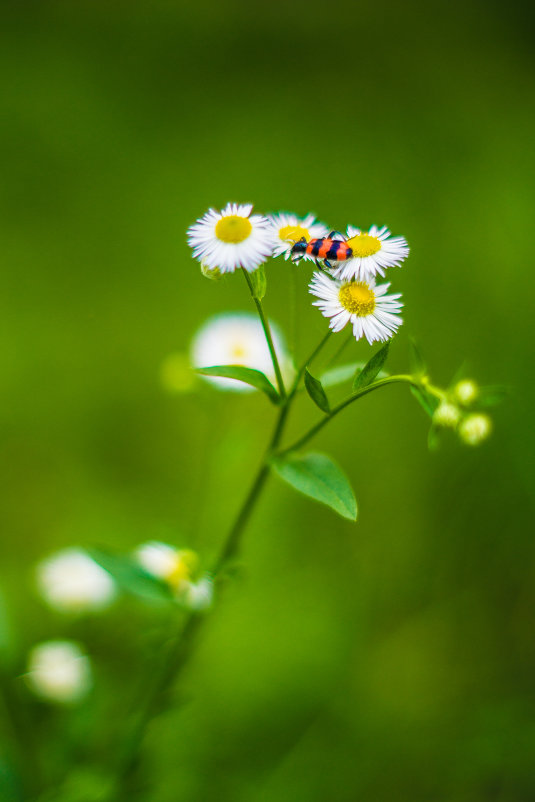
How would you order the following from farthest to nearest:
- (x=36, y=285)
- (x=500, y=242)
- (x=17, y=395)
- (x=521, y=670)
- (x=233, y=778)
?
(x=500, y=242) → (x=36, y=285) → (x=17, y=395) → (x=521, y=670) → (x=233, y=778)

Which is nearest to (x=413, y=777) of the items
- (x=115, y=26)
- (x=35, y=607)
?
(x=35, y=607)

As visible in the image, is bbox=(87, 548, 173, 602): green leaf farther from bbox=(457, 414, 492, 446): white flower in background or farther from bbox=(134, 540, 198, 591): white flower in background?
bbox=(457, 414, 492, 446): white flower in background

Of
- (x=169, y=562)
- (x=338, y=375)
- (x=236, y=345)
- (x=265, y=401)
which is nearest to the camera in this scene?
(x=338, y=375)

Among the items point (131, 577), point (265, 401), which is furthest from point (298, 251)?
point (265, 401)

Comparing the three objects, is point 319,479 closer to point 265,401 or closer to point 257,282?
point 257,282

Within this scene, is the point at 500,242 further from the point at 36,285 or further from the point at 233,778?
the point at 233,778

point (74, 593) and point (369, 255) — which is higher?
point (369, 255)

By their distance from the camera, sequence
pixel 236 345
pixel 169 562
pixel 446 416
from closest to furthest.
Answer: pixel 446 416
pixel 169 562
pixel 236 345
